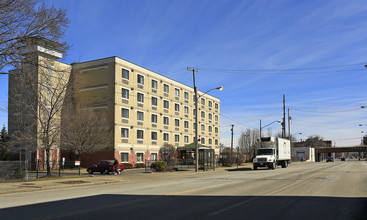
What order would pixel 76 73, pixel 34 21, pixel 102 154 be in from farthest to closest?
pixel 102 154
pixel 76 73
pixel 34 21

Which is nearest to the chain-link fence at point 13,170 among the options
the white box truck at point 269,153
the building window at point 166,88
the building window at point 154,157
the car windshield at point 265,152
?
the white box truck at point 269,153

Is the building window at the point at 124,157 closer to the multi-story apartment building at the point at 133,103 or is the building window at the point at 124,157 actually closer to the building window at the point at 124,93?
the multi-story apartment building at the point at 133,103

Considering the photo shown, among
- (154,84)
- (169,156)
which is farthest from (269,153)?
(154,84)

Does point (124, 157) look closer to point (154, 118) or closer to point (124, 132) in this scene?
point (124, 132)

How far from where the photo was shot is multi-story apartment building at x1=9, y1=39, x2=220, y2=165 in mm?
47062

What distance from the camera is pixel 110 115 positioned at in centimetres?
4697

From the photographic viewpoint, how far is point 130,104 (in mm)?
49938

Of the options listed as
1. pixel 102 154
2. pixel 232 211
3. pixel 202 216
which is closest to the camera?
pixel 202 216

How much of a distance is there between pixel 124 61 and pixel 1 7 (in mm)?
32757

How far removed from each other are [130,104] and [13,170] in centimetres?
2885

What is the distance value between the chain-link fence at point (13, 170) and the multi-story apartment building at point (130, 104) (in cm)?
2075

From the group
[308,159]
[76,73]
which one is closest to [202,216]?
[76,73]

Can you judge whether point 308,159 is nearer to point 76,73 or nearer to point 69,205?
point 76,73

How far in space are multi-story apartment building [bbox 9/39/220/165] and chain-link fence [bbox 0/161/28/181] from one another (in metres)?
20.7
